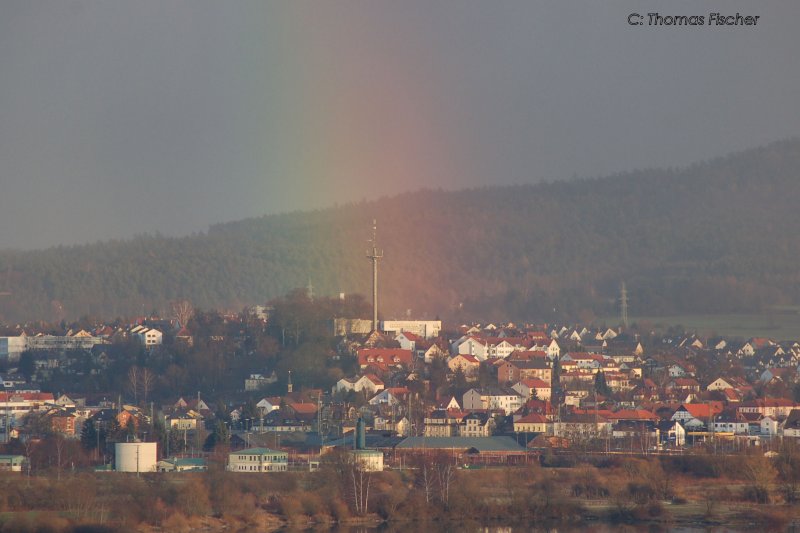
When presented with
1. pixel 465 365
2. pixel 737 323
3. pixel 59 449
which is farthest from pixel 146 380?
pixel 737 323

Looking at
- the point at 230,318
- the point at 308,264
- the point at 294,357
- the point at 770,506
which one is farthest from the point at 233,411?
the point at 308,264

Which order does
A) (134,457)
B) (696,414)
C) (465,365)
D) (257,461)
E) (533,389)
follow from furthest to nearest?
(465,365) → (533,389) → (696,414) → (257,461) → (134,457)

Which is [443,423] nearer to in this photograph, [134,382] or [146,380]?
[146,380]

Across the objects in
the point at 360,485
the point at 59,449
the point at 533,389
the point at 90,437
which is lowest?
the point at 360,485

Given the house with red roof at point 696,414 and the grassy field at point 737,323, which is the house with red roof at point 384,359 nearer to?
the house with red roof at point 696,414

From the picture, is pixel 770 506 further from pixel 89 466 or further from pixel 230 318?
pixel 230 318

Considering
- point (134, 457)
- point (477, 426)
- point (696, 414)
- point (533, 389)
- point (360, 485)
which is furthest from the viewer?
point (533, 389)
